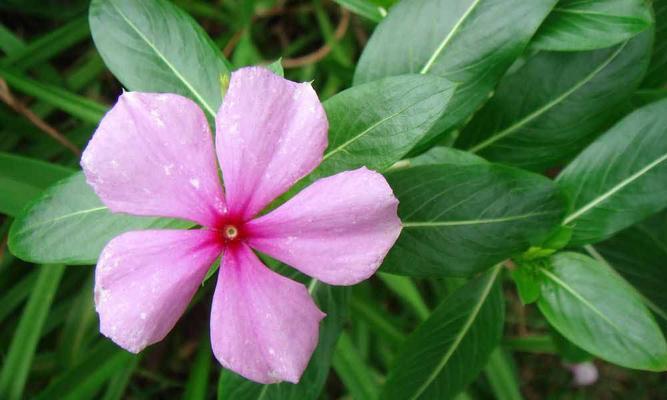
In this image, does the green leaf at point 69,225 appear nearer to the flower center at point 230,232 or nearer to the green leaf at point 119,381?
the flower center at point 230,232

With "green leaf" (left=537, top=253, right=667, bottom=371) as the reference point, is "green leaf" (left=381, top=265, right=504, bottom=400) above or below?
below

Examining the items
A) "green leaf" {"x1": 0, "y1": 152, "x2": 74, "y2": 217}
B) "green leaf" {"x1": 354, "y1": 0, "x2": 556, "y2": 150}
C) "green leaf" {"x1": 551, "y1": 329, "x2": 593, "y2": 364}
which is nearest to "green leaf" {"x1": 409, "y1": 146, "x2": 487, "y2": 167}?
"green leaf" {"x1": 354, "y1": 0, "x2": 556, "y2": 150}

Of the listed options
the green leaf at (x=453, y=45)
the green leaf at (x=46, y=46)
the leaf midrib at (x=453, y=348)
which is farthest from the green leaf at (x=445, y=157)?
the green leaf at (x=46, y=46)

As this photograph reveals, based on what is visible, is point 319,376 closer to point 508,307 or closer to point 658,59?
point 658,59

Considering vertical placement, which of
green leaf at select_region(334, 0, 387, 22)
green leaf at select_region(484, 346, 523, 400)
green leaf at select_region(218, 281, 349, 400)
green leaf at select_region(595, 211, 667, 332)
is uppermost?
green leaf at select_region(334, 0, 387, 22)

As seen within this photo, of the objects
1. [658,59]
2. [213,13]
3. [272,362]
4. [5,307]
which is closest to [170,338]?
[5,307]

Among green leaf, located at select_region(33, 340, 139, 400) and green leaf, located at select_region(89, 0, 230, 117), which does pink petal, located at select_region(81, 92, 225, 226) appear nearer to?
green leaf, located at select_region(89, 0, 230, 117)
